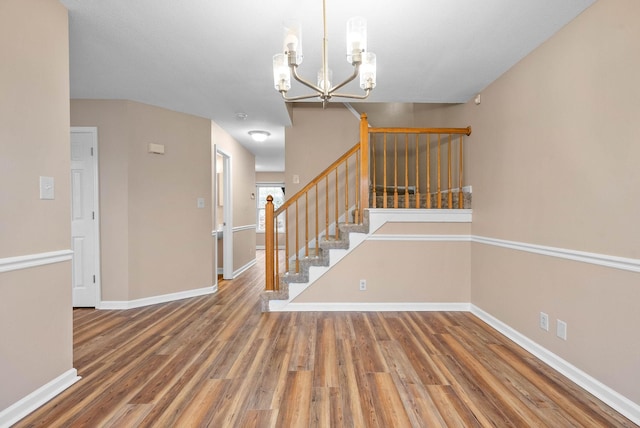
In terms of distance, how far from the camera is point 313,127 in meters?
4.43

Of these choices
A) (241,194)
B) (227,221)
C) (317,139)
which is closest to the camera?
(317,139)

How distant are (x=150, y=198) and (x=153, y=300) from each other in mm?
1245

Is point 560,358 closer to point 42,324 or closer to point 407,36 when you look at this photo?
point 407,36

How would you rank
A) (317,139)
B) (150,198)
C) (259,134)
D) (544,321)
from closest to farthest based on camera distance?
(544,321) < (150,198) < (317,139) < (259,134)

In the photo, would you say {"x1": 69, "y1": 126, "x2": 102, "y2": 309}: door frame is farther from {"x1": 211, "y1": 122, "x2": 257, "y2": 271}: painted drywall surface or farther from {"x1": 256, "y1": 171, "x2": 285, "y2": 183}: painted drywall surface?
{"x1": 256, "y1": 171, "x2": 285, "y2": 183}: painted drywall surface

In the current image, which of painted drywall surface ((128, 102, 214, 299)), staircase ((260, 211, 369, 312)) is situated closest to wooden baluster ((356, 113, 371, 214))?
staircase ((260, 211, 369, 312))

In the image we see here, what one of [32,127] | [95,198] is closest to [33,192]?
[32,127]

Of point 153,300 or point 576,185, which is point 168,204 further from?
point 576,185

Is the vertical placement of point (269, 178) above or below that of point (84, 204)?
above

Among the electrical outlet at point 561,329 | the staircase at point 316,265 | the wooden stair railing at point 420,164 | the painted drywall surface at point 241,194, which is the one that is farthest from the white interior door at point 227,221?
the electrical outlet at point 561,329

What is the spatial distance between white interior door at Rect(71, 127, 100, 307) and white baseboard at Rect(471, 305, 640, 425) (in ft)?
14.1

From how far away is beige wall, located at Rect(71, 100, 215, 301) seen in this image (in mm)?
3436

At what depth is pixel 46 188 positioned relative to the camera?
5.88ft

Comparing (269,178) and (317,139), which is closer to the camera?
(317,139)
